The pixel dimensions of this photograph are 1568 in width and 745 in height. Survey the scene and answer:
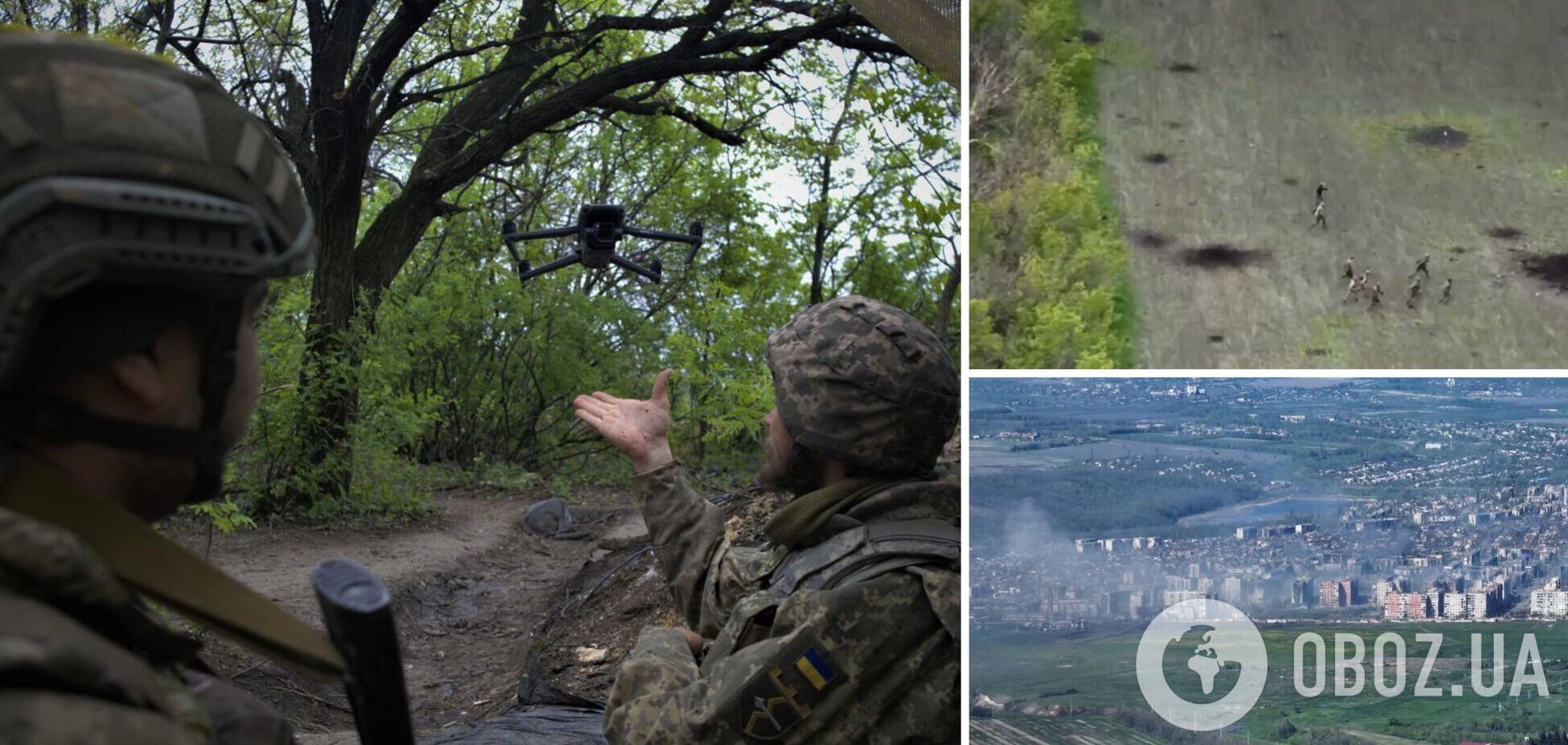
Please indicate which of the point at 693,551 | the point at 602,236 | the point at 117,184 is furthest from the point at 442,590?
the point at 117,184

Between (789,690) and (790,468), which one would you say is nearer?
(789,690)

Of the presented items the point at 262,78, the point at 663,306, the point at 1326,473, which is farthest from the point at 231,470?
the point at 1326,473

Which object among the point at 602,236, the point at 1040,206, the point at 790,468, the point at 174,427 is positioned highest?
the point at 602,236

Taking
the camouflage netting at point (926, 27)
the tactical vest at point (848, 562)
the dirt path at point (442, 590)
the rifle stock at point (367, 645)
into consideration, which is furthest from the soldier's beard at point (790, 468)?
the dirt path at point (442, 590)

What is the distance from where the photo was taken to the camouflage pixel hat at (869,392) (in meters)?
2.93

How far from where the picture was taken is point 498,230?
56.4ft

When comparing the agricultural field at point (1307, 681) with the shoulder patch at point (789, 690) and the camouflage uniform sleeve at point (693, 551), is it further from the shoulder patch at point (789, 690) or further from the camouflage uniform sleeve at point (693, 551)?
the camouflage uniform sleeve at point (693, 551)

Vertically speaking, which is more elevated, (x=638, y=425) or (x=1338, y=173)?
(x=1338, y=173)

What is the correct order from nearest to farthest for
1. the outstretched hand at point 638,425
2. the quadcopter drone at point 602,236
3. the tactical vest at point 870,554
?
1. the tactical vest at point 870,554
2. the outstretched hand at point 638,425
3. the quadcopter drone at point 602,236

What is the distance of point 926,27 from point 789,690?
5.22 ft

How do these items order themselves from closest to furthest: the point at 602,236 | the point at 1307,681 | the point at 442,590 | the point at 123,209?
the point at 123,209 → the point at 1307,681 → the point at 602,236 → the point at 442,590

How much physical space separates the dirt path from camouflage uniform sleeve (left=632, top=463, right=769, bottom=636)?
8.72 ft

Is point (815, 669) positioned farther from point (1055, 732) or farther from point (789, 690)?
point (1055, 732)

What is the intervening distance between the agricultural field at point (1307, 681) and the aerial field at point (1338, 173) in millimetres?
455
